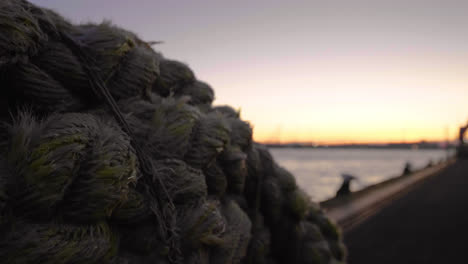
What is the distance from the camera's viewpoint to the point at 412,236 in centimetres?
534

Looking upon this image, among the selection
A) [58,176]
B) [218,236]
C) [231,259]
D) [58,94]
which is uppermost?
[58,94]

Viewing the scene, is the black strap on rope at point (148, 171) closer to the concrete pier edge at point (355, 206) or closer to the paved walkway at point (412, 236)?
the paved walkway at point (412, 236)

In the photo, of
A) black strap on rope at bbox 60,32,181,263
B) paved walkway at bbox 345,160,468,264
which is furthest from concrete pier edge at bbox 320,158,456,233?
black strap on rope at bbox 60,32,181,263

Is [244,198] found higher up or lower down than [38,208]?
lower down

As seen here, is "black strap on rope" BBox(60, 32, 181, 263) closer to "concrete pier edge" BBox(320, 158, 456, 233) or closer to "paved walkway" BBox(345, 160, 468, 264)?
"paved walkway" BBox(345, 160, 468, 264)

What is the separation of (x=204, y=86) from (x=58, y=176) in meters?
1.09

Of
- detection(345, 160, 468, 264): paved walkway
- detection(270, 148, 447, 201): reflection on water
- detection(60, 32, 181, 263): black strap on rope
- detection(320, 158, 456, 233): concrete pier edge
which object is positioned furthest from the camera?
detection(270, 148, 447, 201): reflection on water

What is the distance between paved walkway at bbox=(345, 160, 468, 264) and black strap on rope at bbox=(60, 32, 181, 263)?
357cm

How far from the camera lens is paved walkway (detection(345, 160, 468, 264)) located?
4293mm

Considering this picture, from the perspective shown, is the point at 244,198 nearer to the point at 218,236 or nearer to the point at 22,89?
the point at 218,236

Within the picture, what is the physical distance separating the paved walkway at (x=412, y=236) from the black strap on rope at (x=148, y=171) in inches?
140

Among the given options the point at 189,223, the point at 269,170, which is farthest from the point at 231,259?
the point at 269,170

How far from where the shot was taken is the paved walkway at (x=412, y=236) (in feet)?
14.1

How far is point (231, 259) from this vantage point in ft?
4.58
